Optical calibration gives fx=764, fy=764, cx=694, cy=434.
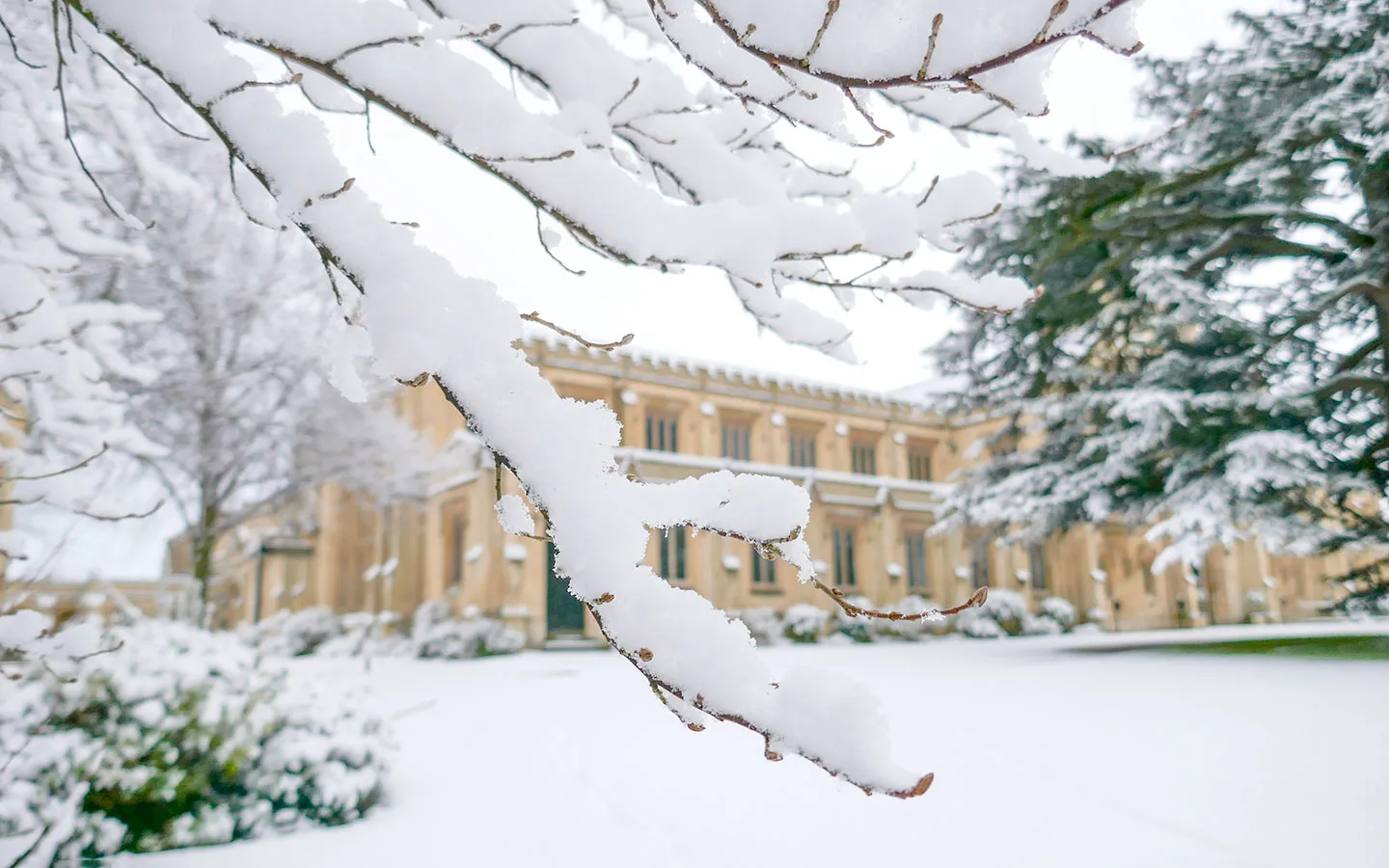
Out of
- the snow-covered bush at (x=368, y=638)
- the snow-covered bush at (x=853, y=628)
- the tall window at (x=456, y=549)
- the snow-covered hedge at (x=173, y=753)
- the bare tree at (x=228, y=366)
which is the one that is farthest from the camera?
the tall window at (x=456, y=549)

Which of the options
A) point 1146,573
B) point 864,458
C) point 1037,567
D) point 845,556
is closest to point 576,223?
point 845,556

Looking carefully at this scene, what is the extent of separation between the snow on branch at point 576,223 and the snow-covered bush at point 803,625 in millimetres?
18901

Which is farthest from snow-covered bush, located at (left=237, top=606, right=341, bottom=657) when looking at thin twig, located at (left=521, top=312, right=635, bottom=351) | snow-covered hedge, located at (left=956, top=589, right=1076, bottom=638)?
thin twig, located at (left=521, top=312, right=635, bottom=351)

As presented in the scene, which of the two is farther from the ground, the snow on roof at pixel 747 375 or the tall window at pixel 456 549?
the snow on roof at pixel 747 375

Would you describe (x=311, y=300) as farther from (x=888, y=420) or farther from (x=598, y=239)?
(x=888, y=420)

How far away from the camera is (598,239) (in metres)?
1.37

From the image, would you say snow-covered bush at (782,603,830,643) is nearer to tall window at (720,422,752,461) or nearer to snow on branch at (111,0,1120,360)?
tall window at (720,422,752,461)

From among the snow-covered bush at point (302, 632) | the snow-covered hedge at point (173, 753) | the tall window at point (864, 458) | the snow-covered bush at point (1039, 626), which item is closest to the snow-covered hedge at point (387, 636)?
the snow-covered bush at point (302, 632)

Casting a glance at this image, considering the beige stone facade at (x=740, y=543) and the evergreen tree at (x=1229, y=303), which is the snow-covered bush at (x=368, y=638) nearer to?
the beige stone facade at (x=740, y=543)

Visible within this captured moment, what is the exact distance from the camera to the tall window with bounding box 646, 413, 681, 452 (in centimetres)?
2334

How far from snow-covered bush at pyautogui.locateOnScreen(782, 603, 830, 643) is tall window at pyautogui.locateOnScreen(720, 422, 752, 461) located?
5.89 m

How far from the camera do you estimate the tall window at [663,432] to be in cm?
2334

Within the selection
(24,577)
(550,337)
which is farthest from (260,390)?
(24,577)

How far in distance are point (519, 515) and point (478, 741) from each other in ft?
19.0
